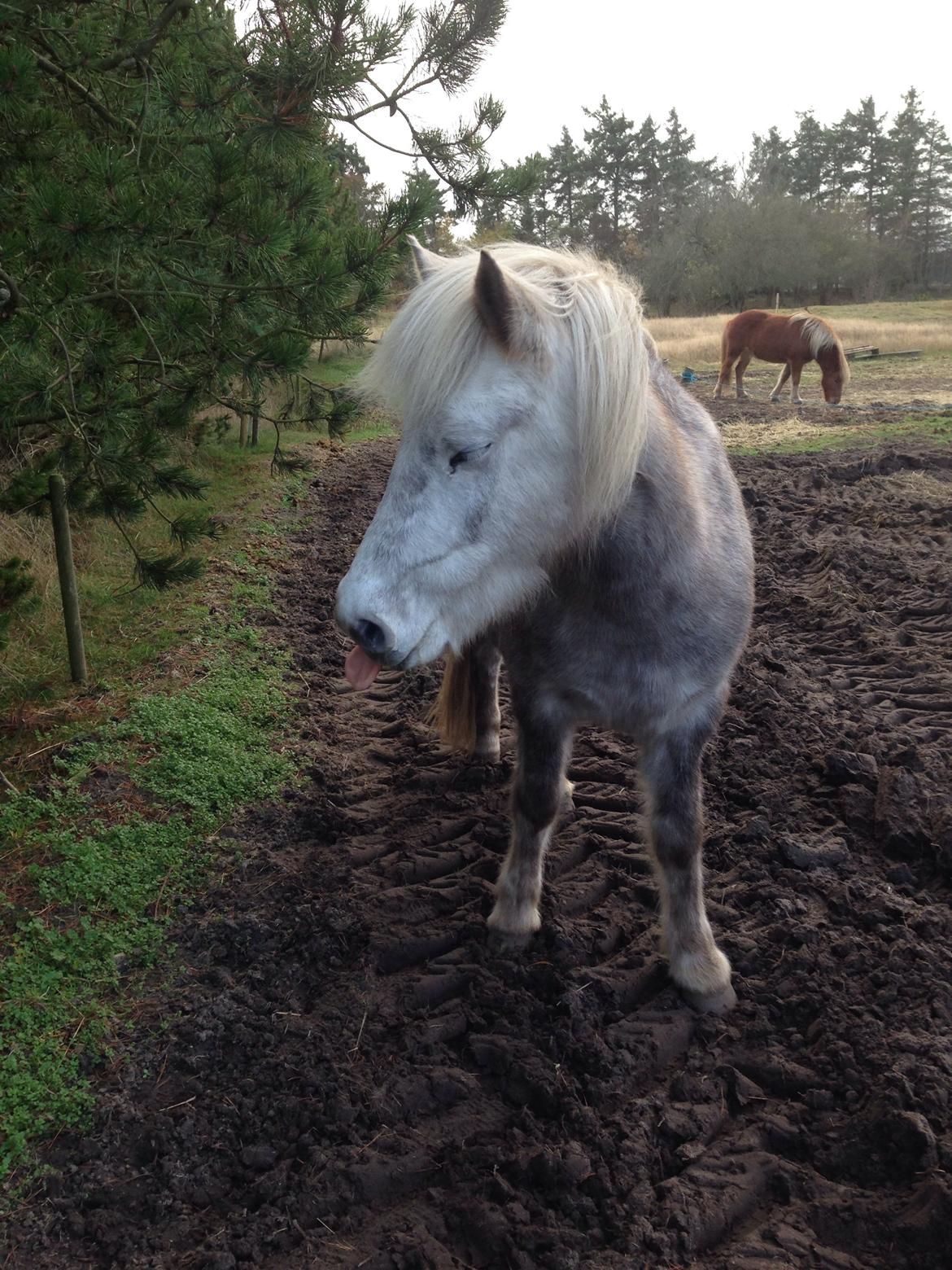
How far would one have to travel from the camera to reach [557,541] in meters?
1.96

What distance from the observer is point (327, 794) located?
333 cm

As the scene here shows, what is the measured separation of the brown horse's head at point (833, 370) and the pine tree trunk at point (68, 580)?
1190 cm

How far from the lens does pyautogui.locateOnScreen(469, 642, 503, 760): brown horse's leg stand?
3.43 m

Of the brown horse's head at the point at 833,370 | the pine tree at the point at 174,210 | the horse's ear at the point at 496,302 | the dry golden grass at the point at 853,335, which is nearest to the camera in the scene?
the horse's ear at the point at 496,302

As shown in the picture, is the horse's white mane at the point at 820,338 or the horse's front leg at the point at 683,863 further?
the horse's white mane at the point at 820,338

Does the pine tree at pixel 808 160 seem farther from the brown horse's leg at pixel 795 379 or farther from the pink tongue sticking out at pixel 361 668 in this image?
the pink tongue sticking out at pixel 361 668

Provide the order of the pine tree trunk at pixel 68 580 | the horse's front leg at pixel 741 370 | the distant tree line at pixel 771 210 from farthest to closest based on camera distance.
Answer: the distant tree line at pixel 771 210 → the horse's front leg at pixel 741 370 → the pine tree trunk at pixel 68 580

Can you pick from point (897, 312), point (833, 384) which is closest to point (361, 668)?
point (833, 384)

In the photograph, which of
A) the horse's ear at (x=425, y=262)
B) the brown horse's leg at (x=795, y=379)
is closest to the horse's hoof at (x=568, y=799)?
the horse's ear at (x=425, y=262)

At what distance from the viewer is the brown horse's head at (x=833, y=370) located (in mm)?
12648

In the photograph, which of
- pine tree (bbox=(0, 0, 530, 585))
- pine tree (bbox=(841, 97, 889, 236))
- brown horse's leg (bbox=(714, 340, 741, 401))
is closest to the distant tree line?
pine tree (bbox=(841, 97, 889, 236))

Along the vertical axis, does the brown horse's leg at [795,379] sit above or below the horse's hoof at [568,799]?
above

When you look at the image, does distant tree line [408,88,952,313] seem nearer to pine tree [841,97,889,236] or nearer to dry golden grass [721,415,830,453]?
pine tree [841,97,889,236]

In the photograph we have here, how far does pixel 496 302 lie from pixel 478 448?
0.29 metres
